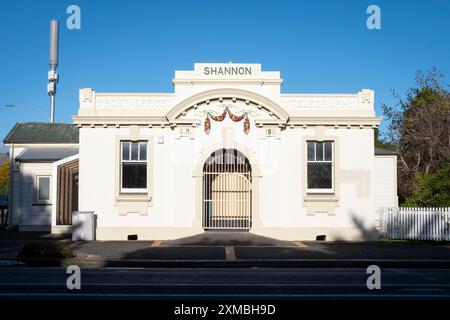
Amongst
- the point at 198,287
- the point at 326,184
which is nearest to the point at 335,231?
Answer: the point at 326,184

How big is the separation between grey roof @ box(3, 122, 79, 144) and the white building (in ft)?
31.4

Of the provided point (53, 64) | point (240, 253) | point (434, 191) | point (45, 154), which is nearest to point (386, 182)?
point (434, 191)

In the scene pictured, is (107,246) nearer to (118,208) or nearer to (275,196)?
(118,208)

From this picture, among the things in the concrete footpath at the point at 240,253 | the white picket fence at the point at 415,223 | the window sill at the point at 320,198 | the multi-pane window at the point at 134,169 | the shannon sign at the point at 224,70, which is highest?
the shannon sign at the point at 224,70

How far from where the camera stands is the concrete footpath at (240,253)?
1398 cm

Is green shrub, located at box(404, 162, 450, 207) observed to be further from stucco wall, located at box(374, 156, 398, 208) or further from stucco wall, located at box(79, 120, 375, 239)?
stucco wall, located at box(79, 120, 375, 239)

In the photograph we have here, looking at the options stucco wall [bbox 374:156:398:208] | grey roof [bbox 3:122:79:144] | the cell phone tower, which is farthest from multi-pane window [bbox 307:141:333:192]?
the cell phone tower

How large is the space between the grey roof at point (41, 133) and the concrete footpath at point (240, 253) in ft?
31.8

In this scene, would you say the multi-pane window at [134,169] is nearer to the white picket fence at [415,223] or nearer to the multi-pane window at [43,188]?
the multi-pane window at [43,188]

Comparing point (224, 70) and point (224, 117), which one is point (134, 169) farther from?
point (224, 70)

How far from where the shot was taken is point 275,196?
20047mm

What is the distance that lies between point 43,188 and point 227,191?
10901mm

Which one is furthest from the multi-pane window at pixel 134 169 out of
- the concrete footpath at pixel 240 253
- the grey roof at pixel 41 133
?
the grey roof at pixel 41 133

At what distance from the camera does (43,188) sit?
26.4 m
